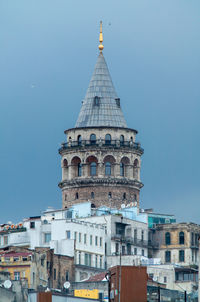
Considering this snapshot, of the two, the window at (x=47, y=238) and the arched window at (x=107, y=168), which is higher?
the arched window at (x=107, y=168)

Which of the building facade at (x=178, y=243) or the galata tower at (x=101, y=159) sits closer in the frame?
the building facade at (x=178, y=243)

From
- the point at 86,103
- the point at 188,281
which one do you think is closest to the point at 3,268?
the point at 188,281

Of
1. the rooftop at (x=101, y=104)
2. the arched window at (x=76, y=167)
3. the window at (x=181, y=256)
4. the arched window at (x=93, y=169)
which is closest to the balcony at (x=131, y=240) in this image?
the window at (x=181, y=256)

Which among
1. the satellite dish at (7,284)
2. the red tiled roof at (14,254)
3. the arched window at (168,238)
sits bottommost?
the satellite dish at (7,284)

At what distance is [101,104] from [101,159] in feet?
24.0

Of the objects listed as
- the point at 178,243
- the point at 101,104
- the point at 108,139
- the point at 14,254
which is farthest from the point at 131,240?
the point at 101,104

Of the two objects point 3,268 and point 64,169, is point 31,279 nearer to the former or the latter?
point 3,268

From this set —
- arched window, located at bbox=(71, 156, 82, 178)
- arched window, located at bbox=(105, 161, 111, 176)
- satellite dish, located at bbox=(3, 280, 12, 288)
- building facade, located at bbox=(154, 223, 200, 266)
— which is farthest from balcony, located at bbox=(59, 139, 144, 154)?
satellite dish, located at bbox=(3, 280, 12, 288)

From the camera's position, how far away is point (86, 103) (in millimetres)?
187250

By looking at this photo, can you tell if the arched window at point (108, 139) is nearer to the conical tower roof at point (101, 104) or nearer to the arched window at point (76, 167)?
the conical tower roof at point (101, 104)

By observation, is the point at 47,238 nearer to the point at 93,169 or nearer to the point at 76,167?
the point at 93,169

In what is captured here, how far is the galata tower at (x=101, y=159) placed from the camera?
181 m

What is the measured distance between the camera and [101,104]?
186 metres

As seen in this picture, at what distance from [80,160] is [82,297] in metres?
43.0
